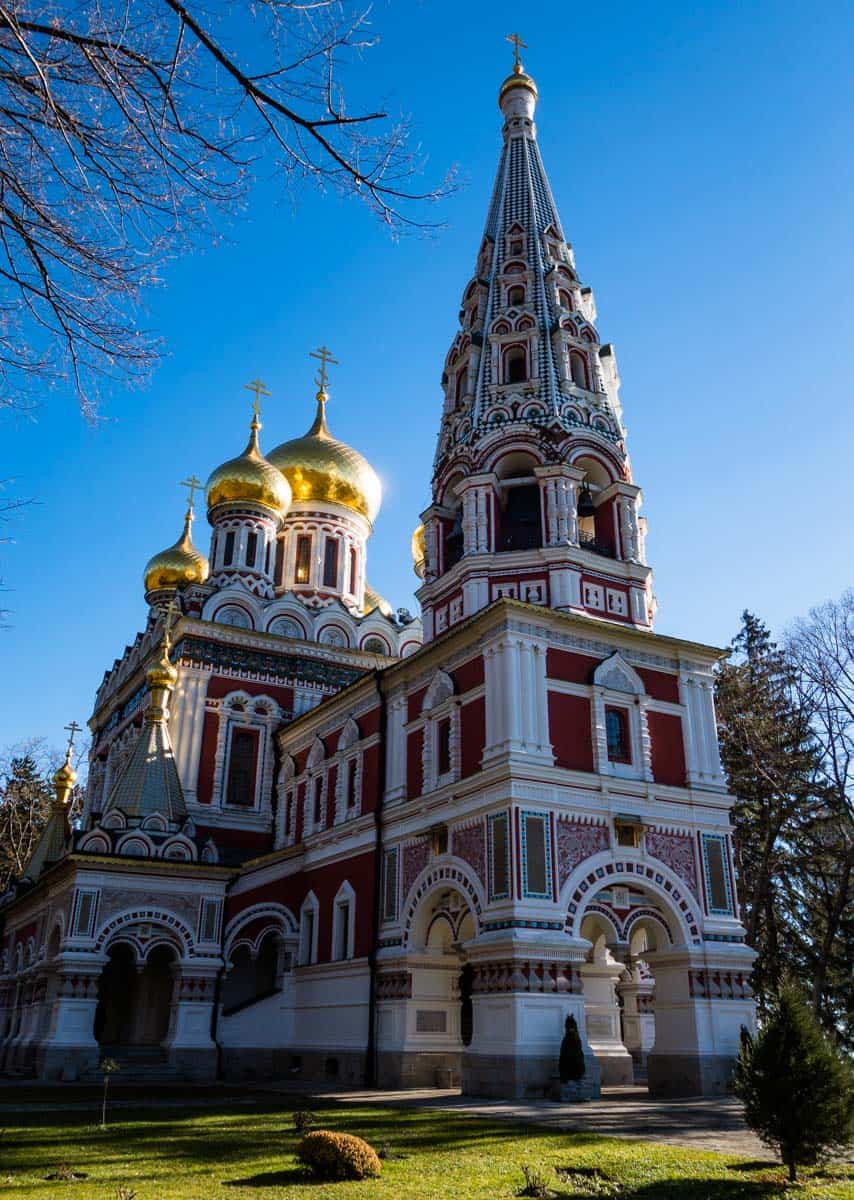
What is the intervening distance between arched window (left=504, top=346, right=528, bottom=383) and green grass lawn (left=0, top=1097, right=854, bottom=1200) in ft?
46.5

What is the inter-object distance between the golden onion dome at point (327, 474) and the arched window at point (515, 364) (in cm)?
1039

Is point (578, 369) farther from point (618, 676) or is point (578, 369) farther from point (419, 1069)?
point (419, 1069)

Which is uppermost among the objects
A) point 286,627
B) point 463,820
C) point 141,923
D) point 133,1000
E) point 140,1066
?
point 286,627

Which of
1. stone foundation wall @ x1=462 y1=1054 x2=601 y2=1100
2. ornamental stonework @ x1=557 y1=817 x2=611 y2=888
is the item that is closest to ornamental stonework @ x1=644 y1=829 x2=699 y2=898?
ornamental stonework @ x1=557 y1=817 x2=611 y2=888

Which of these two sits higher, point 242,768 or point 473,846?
point 242,768

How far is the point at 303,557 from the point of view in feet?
96.7

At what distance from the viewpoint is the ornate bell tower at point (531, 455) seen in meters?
18.1

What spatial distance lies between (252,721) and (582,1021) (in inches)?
496

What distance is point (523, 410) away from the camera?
765 inches

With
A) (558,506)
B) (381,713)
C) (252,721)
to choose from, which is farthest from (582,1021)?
(252,721)

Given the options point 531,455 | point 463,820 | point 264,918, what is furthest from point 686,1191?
point 264,918

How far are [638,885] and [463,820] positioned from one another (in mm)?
2846

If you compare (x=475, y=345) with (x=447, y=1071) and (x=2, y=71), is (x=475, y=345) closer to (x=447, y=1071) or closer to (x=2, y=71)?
(x=447, y=1071)

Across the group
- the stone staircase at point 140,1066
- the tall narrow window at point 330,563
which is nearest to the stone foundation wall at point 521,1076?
the stone staircase at point 140,1066
